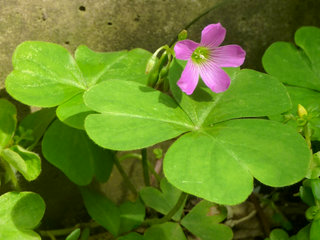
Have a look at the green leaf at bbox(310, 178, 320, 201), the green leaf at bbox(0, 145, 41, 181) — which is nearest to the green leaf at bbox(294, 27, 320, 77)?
the green leaf at bbox(310, 178, 320, 201)

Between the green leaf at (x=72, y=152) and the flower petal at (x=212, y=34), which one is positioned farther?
the green leaf at (x=72, y=152)

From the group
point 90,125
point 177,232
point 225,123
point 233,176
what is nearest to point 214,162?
point 233,176

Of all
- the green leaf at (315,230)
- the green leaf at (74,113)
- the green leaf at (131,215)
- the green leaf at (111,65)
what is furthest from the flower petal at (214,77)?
the green leaf at (131,215)

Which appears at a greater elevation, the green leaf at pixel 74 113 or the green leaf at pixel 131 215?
the green leaf at pixel 74 113

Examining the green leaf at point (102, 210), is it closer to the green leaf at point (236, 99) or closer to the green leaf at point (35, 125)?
the green leaf at point (35, 125)

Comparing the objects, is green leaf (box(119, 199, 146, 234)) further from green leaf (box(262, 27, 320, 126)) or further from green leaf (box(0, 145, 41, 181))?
green leaf (box(262, 27, 320, 126))

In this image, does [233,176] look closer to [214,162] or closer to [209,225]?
[214,162]
